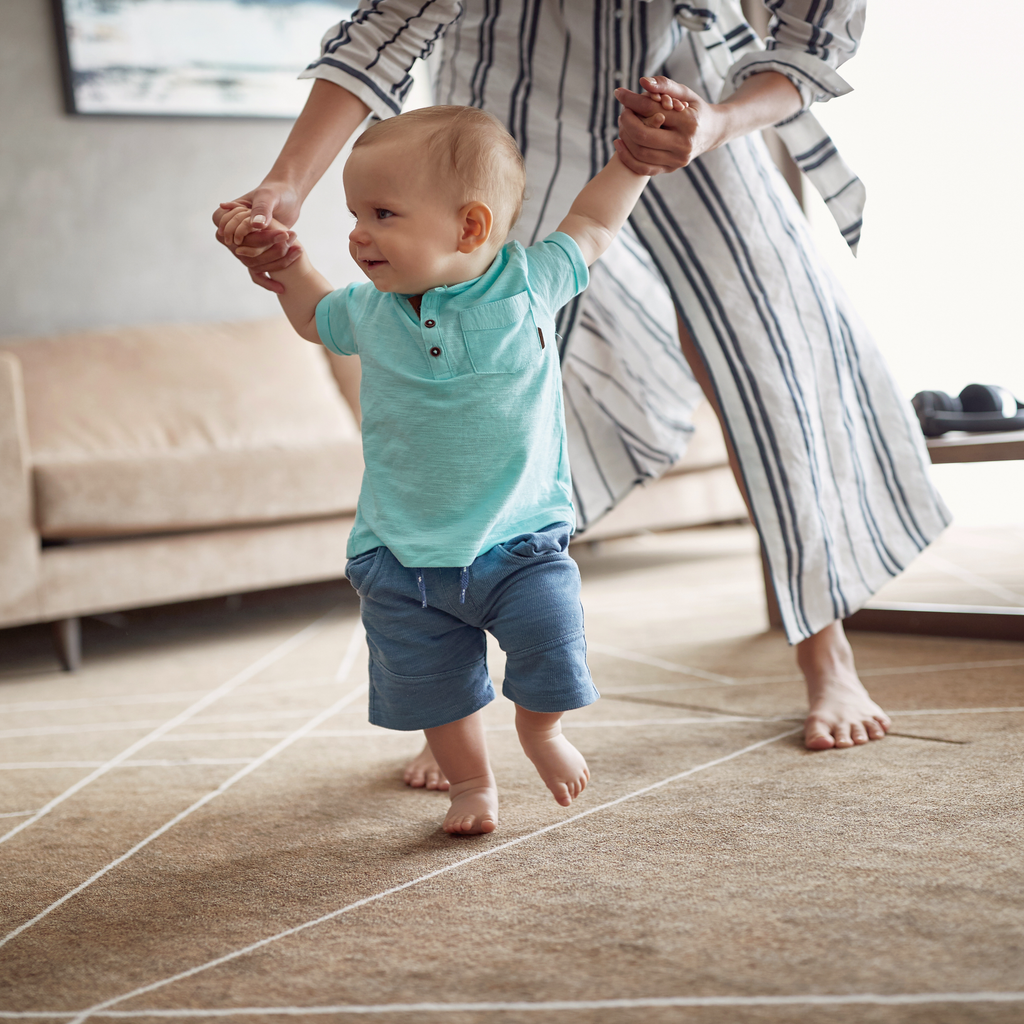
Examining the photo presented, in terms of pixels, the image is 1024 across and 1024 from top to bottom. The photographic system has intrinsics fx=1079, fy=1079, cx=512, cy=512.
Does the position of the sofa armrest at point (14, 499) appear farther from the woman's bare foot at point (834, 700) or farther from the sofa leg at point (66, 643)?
the woman's bare foot at point (834, 700)

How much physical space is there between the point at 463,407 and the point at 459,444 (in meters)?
0.03

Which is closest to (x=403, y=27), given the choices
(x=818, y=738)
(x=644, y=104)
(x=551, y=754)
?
(x=644, y=104)

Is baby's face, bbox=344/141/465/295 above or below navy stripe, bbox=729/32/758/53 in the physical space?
below

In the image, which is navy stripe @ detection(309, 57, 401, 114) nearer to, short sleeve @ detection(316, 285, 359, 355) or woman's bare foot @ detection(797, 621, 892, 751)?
short sleeve @ detection(316, 285, 359, 355)

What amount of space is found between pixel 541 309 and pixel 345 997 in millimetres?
565

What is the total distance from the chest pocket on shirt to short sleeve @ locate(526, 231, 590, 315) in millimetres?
23

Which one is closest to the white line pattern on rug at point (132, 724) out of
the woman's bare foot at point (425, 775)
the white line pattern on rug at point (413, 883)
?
the woman's bare foot at point (425, 775)

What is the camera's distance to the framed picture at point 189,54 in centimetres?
283

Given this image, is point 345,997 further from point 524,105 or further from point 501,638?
point 524,105

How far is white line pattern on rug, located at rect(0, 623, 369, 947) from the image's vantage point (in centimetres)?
83

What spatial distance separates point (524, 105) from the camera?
3.99 feet

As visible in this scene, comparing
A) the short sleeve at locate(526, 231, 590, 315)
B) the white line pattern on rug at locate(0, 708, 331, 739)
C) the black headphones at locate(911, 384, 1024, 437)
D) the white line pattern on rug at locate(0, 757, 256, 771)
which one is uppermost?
the short sleeve at locate(526, 231, 590, 315)

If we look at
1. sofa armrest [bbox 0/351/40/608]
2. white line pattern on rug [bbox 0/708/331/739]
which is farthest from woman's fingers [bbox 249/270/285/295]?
sofa armrest [bbox 0/351/40/608]

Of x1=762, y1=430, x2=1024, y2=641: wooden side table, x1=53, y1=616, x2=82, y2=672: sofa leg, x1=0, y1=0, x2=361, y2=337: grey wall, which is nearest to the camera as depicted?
x1=762, y1=430, x2=1024, y2=641: wooden side table
